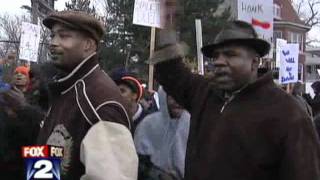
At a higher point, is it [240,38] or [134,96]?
[240,38]

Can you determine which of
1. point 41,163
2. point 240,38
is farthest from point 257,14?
point 41,163

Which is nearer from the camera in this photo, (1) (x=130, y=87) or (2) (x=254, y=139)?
(2) (x=254, y=139)

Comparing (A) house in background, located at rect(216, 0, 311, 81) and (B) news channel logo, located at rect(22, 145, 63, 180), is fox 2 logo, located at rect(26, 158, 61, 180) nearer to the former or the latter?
(B) news channel logo, located at rect(22, 145, 63, 180)

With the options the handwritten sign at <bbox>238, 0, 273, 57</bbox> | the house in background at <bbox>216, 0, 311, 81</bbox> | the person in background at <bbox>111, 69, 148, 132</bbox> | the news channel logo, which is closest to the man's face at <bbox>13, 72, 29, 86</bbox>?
the person in background at <bbox>111, 69, 148, 132</bbox>

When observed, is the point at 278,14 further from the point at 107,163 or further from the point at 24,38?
the point at 107,163

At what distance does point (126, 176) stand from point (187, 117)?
2.85 m

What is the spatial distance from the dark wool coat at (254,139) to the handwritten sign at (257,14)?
5.01 m

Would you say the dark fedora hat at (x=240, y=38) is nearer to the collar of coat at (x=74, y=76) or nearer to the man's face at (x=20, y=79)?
the collar of coat at (x=74, y=76)

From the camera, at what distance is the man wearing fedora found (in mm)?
3639

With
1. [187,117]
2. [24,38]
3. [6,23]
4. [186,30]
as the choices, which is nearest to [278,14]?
[6,23]

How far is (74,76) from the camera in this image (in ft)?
12.1

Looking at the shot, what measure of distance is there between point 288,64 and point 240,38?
29.5 ft

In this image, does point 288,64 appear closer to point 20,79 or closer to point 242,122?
point 20,79

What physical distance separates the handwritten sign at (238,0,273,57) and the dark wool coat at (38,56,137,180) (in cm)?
542
